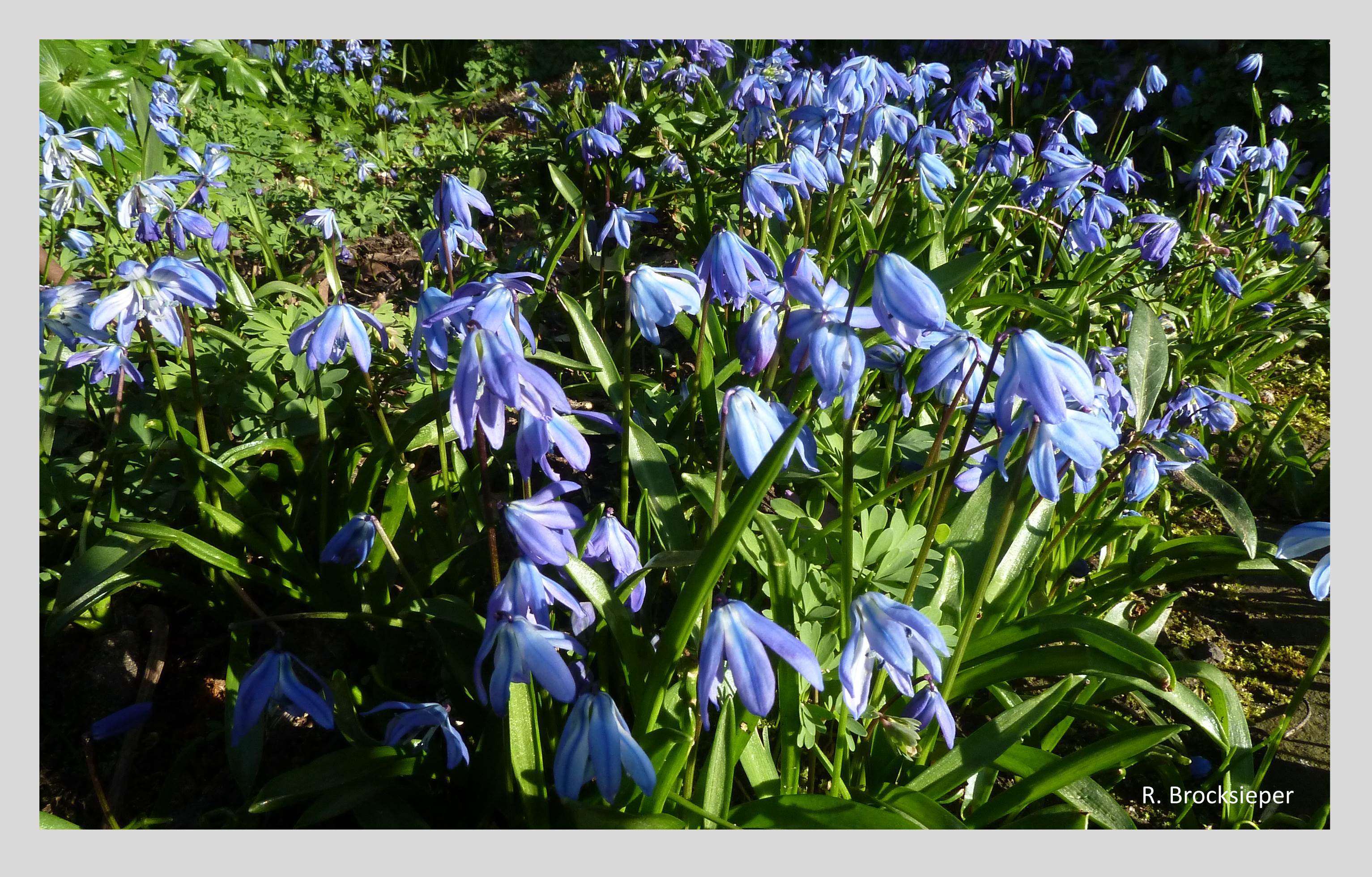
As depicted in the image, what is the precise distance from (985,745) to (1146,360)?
85 centimetres

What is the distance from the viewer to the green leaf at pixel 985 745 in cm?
155

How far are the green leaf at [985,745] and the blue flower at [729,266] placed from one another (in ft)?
3.07

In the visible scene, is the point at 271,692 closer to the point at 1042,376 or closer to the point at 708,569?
the point at 708,569

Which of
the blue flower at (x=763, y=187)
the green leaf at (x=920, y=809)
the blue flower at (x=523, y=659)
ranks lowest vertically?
the green leaf at (x=920, y=809)

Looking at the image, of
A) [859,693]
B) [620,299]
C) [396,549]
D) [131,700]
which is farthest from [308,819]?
[620,299]

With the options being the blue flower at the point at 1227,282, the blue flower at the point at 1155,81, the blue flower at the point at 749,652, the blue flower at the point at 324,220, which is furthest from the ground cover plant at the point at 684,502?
the blue flower at the point at 1155,81

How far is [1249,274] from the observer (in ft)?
13.9

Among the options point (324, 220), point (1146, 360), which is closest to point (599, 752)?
point (1146, 360)

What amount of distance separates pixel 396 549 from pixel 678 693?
93 cm

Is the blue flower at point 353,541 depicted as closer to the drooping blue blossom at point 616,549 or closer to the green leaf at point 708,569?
the drooping blue blossom at point 616,549

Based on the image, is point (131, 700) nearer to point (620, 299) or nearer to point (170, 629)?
point (170, 629)

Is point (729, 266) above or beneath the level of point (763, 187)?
beneath

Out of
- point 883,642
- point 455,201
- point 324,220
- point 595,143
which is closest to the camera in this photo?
point 883,642

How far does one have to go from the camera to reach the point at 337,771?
151 centimetres
